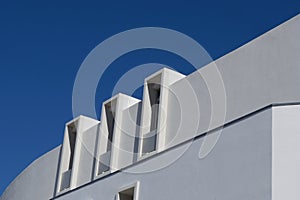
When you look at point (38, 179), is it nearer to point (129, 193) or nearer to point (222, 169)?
point (129, 193)

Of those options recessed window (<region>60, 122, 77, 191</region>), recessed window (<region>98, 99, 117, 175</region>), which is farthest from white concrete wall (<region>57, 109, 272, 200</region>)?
recessed window (<region>60, 122, 77, 191</region>)

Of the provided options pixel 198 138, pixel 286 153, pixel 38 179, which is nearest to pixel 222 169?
pixel 198 138

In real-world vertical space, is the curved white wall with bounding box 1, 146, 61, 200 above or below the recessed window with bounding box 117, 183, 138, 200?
above

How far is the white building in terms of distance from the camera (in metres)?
13.5

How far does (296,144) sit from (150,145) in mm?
6678

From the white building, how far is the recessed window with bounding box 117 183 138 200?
0.03m

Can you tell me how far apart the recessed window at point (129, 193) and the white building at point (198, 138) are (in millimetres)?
25

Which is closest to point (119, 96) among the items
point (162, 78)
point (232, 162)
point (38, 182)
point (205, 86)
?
point (162, 78)

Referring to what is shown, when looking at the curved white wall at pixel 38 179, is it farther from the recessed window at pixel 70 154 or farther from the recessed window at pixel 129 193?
the recessed window at pixel 129 193

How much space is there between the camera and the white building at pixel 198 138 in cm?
1345

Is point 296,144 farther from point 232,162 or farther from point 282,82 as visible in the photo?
point 282,82

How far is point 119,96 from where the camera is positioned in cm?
2108

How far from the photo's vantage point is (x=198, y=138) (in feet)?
50.6

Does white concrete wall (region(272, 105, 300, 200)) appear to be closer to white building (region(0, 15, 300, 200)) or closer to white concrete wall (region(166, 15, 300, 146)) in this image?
white building (region(0, 15, 300, 200))
